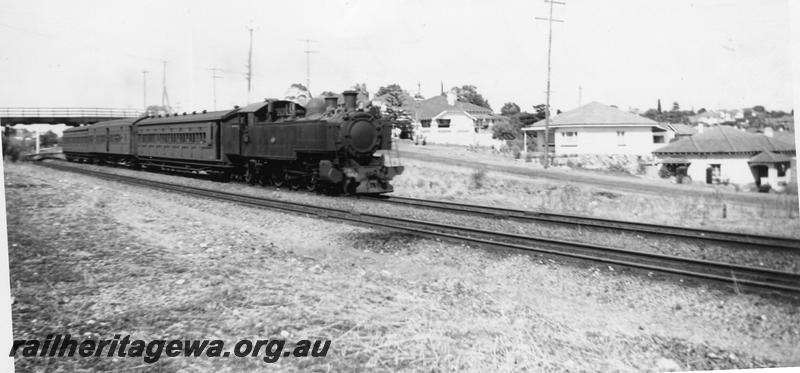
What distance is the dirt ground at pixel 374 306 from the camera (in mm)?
2896

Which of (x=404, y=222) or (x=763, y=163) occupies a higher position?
(x=763, y=163)

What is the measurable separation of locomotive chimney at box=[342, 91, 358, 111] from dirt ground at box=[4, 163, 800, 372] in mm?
2419

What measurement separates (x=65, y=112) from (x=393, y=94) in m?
2.89

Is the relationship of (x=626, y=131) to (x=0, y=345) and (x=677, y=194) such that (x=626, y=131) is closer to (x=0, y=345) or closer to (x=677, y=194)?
(x=677, y=194)

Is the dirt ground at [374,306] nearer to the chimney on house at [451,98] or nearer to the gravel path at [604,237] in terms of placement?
the gravel path at [604,237]

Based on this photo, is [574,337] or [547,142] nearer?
[574,337]

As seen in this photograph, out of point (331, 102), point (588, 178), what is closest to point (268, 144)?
point (331, 102)

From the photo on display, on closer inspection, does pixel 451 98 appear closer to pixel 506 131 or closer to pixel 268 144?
pixel 506 131

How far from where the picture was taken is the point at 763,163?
4289 mm

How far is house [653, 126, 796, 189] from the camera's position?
14.0 ft

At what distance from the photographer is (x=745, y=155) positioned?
4.29 m

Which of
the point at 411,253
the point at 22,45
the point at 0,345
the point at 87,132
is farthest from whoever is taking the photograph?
→ the point at 87,132

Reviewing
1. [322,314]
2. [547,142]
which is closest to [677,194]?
[547,142]

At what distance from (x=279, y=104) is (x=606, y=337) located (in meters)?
5.30
